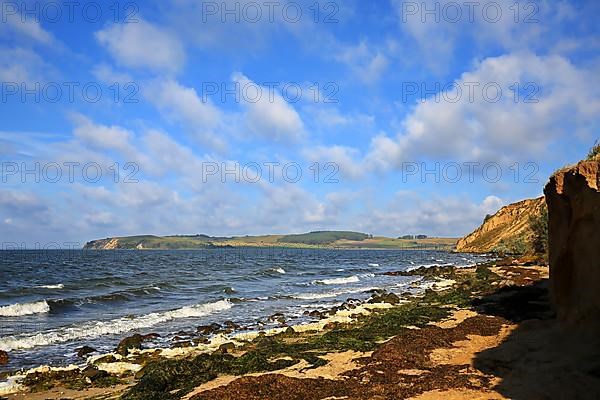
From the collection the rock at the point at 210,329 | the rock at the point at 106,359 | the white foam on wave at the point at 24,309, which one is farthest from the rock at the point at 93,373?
the white foam on wave at the point at 24,309

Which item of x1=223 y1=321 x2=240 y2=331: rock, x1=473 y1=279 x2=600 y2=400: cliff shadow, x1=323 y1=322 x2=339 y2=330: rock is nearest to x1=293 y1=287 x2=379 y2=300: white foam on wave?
x1=223 y1=321 x2=240 y2=331: rock

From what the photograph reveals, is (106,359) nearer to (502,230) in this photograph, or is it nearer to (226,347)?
(226,347)

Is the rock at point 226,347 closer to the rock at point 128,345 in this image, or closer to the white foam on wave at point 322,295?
the rock at point 128,345

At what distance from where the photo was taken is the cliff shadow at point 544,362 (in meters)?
9.38

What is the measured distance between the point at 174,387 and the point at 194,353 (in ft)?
16.6

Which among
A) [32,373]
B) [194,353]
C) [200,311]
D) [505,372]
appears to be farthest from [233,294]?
[505,372]

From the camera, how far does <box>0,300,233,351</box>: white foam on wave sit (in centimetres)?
1920

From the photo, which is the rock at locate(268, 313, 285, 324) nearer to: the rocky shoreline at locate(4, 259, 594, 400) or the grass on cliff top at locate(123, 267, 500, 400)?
the rocky shoreline at locate(4, 259, 594, 400)

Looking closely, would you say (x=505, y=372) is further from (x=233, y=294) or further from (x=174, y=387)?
(x=233, y=294)

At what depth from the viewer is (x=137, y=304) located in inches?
1239

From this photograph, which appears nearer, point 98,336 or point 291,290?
point 98,336

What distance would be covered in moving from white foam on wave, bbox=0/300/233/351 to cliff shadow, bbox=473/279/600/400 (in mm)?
16566

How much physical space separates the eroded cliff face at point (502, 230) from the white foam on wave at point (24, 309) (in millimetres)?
→ 88041

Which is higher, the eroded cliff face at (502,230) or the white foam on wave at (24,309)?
the eroded cliff face at (502,230)
